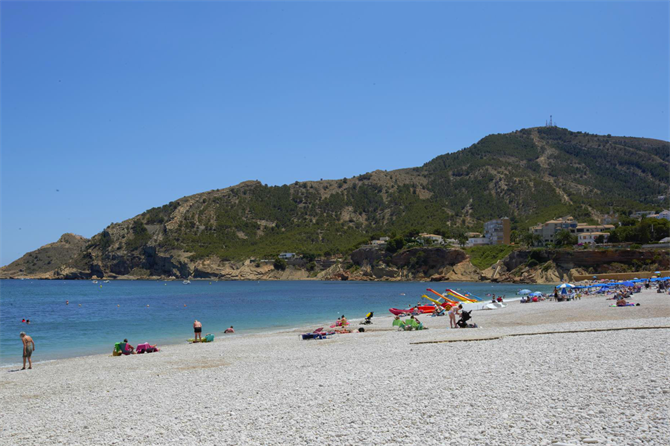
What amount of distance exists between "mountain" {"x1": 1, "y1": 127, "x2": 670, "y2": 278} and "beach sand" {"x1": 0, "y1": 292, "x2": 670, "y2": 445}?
131481mm

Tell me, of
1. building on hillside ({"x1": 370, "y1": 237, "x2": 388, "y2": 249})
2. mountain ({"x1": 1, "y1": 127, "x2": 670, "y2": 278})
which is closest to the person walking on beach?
building on hillside ({"x1": 370, "y1": 237, "x2": 388, "y2": 249})

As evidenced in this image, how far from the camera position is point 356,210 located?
186 m

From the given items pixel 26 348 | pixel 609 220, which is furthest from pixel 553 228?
pixel 26 348

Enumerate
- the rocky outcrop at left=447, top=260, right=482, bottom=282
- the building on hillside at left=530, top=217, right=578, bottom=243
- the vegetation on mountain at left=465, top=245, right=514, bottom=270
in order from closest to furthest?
1. the rocky outcrop at left=447, top=260, right=482, bottom=282
2. the vegetation on mountain at left=465, top=245, right=514, bottom=270
3. the building on hillside at left=530, top=217, right=578, bottom=243

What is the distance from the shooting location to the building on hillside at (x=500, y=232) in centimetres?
12731

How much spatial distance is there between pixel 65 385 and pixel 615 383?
13052 mm

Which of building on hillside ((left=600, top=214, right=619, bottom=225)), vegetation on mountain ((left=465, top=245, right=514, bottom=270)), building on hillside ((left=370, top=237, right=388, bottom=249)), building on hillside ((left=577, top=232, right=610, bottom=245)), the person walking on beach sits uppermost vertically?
building on hillside ((left=600, top=214, right=619, bottom=225))

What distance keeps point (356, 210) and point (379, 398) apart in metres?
177

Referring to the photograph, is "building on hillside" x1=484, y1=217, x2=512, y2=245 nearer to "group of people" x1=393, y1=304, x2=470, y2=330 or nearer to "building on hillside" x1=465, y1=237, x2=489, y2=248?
"building on hillside" x1=465, y1=237, x2=489, y2=248

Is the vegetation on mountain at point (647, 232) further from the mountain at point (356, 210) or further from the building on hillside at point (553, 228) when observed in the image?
the mountain at point (356, 210)

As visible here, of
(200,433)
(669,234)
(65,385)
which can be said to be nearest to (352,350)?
(65,385)

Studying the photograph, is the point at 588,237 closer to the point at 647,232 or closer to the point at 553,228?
the point at 553,228

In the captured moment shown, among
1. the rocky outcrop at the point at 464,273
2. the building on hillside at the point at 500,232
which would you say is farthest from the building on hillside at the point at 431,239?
the rocky outcrop at the point at 464,273

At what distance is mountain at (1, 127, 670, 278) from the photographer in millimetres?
155875
